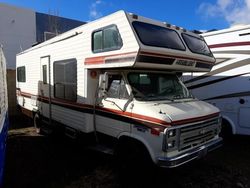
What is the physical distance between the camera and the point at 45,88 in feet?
25.3

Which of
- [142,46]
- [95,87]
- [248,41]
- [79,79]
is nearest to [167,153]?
[142,46]

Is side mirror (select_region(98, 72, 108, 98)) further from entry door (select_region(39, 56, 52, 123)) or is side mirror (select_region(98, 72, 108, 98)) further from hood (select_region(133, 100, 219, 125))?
entry door (select_region(39, 56, 52, 123))

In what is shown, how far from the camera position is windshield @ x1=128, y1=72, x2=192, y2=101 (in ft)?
16.6

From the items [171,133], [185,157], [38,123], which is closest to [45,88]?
[38,123]

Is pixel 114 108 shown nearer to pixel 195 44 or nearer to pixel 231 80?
pixel 195 44

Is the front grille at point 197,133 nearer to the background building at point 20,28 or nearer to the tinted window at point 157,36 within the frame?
the tinted window at point 157,36

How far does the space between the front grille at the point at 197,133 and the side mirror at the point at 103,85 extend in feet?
5.97

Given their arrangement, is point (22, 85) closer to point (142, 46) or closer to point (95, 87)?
point (95, 87)

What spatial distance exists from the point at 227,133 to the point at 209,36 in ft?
9.49

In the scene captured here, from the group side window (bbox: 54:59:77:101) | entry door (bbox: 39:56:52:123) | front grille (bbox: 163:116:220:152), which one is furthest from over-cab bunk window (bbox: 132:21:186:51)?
Result: entry door (bbox: 39:56:52:123)

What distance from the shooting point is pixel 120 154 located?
5.03 m

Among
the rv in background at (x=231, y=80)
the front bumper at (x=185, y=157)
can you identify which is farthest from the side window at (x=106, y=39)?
the rv in background at (x=231, y=80)

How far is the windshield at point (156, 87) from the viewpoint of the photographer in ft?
16.6

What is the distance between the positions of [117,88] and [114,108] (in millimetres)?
402
